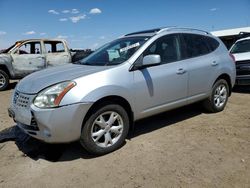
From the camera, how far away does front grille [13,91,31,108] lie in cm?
386

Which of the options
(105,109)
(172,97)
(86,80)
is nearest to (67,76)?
(86,80)

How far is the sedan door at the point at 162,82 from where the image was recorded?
174 inches

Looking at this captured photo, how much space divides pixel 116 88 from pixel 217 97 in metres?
2.91

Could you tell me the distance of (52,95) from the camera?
370 cm

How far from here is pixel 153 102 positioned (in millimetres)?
4621

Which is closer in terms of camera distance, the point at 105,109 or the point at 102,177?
the point at 102,177

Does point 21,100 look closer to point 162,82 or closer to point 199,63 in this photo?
point 162,82

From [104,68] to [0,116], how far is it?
3.59 meters

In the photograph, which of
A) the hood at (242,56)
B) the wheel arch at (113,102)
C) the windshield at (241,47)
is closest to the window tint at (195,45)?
the wheel arch at (113,102)

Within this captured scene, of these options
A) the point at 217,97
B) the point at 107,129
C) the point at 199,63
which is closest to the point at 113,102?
the point at 107,129

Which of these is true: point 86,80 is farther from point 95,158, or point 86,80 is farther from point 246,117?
point 246,117

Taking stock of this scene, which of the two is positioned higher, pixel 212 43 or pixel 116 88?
pixel 212 43

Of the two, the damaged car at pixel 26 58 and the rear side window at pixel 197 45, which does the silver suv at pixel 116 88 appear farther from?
the damaged car at pixel 26 58

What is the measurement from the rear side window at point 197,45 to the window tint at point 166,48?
22 cm
